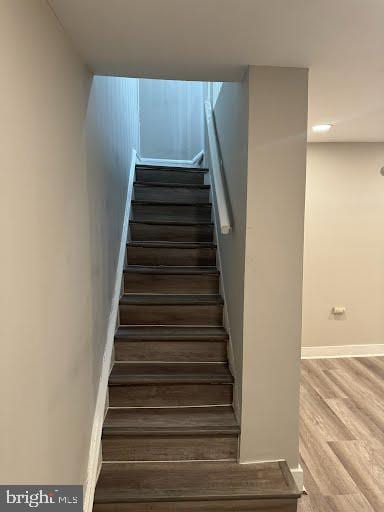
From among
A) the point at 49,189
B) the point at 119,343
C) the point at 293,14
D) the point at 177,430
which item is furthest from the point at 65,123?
the point at 177,430

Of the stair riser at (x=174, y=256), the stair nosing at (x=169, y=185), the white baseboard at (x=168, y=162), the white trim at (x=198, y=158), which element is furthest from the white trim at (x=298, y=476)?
the white baseboard at (x=168, y=162)

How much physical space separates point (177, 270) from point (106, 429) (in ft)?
4.03

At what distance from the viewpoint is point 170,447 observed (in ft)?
6.26

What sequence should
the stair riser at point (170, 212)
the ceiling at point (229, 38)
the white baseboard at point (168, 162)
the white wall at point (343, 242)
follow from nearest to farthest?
the ceiling at point (229, 38) → the stair riser at point (170, 212) → the white wall at point (343, 242) → the white baseboard at point (168, 162)

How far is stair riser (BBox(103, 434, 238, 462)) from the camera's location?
1.90 m

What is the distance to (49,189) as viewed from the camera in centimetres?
120

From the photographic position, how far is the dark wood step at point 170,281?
107 inches

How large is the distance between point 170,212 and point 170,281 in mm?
857

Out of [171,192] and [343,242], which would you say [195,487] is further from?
[343,242]

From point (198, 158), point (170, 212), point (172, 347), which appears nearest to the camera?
point (172, 347)

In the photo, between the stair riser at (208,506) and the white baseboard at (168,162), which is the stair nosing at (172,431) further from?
the white baseboard at (168,162)

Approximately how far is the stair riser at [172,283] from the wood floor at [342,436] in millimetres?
1169

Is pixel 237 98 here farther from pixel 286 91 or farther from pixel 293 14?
pixel 293 14

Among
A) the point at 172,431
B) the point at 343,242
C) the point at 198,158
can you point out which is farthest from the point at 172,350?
the point at 198,158
